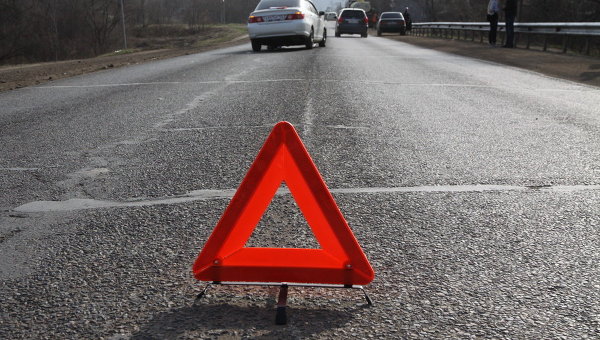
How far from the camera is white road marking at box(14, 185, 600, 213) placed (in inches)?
161

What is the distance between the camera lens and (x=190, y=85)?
11484 millimetres

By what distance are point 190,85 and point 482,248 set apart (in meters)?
8.88

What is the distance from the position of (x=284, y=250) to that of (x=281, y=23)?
18763mm

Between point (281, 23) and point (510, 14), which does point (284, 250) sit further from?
point (510, 14)

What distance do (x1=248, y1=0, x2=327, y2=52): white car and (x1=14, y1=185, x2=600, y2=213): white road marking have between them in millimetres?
17007

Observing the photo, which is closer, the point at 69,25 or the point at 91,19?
the point at 69,25

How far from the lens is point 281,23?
20844mm

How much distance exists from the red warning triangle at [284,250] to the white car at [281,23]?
18.6 metres

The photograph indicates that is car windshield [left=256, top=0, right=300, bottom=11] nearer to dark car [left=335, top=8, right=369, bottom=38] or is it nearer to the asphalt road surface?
the asphalt road surface

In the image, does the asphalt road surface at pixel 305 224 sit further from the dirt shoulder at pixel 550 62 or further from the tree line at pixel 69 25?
the tree line at pixel 69 25

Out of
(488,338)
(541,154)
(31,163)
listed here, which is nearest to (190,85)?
(31,163)

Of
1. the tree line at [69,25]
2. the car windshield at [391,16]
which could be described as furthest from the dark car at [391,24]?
the tree line at [69,25]

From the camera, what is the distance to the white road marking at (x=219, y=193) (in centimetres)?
408

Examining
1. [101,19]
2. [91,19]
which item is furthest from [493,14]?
[101,19]
